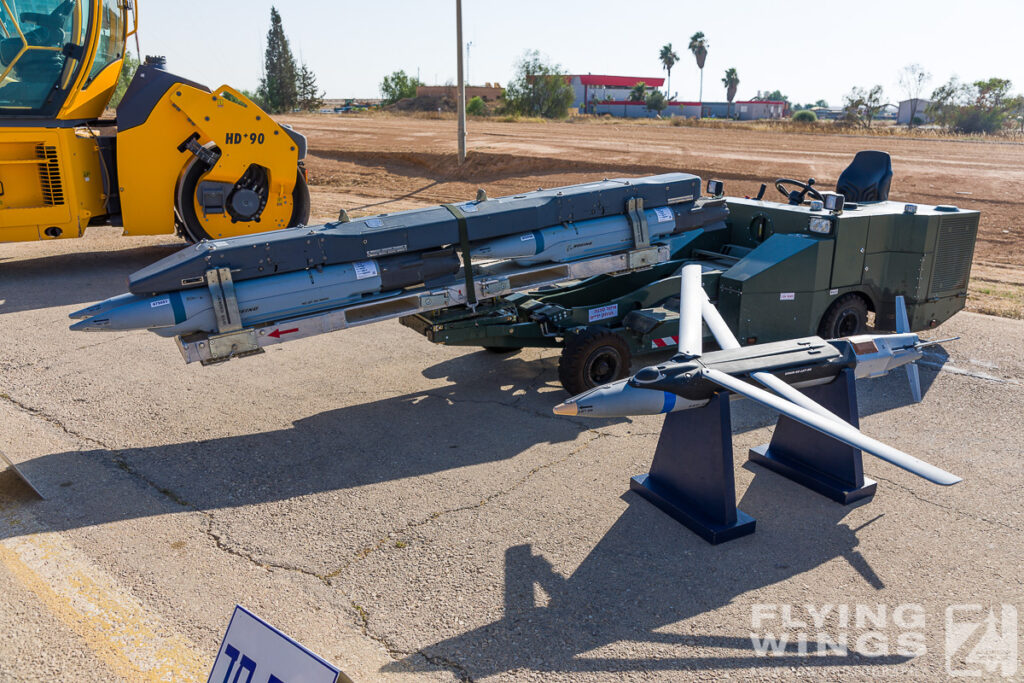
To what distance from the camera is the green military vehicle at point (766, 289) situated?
23.8ft

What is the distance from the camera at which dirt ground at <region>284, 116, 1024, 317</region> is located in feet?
58.0

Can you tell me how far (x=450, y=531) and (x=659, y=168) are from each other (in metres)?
20.0

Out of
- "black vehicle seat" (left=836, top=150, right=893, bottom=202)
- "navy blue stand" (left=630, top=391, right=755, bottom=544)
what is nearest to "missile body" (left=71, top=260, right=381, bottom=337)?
"navy blue stand" (left=630, top=391, right=755, bottom=544)

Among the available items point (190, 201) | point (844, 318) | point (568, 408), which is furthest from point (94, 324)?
point (844, 318)

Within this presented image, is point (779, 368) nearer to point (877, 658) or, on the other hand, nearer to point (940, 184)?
point (877, 658)

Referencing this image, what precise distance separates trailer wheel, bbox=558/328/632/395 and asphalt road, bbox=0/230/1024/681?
15.7 inches

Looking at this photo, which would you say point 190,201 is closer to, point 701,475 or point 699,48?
point 701,475

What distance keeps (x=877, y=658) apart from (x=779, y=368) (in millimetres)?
1939

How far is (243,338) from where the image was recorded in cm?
610

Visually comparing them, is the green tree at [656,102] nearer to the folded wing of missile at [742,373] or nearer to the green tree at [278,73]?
the green tree at [278,73]

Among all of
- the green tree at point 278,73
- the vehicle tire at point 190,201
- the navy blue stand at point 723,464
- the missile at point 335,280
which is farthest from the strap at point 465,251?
the green tree at point 278,73

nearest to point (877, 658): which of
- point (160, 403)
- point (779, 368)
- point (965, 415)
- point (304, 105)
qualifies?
point (779, 368)

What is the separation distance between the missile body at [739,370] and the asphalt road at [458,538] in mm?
903

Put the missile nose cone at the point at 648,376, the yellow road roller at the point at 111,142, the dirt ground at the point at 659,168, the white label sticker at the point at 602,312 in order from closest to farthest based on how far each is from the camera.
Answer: the missile nose cone at the point at 648,376 → the white label sticker at the point at 602,312 → the yellow road roller at the point at 111,142 → the dirt ground at the point at 659,168
